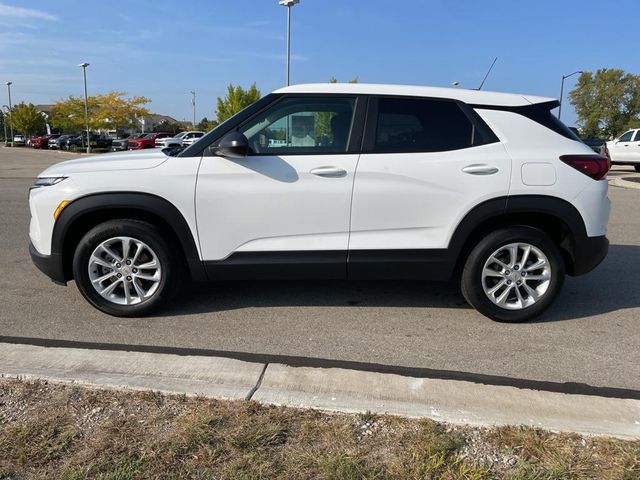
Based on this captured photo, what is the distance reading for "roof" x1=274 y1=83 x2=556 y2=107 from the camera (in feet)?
13.3

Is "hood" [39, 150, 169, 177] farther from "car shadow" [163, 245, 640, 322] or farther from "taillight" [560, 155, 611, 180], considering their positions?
"taillight" [560, 155, 611, 180]

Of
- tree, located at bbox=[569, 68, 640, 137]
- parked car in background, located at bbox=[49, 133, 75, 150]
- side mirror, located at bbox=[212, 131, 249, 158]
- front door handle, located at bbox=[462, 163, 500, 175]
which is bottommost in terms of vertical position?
parked car in background, located at bbox=[49, 133, 75, 150]

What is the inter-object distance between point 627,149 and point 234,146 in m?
21.7

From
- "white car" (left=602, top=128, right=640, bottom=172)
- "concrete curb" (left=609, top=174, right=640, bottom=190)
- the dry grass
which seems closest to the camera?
the dry grass

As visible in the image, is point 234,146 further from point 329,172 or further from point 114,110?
point 114,110

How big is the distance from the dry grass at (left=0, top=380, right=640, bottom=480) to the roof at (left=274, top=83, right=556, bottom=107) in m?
2.46

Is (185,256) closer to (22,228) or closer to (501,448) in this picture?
(501,448)

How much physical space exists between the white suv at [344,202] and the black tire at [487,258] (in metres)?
0.01

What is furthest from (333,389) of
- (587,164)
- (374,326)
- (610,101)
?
(610,101)

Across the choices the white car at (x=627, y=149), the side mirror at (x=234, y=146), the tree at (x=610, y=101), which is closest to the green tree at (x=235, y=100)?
the white car at (x=627, y=149)

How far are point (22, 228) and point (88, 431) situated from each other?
6.02 m

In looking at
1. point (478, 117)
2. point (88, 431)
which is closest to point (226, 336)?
point (88, 431)

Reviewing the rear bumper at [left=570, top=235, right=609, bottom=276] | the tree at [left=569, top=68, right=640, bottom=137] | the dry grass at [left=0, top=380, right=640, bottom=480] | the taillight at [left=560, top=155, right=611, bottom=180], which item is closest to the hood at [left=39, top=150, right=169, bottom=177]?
the dry grass at [left=0, top=380, right=640, bottom=480]

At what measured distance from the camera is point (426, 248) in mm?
4000
